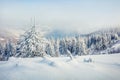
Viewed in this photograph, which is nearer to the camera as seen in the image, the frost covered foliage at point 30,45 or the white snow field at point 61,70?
the white snow field at point 61,70

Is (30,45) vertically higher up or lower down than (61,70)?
higher up

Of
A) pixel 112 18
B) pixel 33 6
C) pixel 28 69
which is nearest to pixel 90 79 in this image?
pixel 28 69

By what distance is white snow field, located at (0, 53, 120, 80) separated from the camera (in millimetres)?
4090

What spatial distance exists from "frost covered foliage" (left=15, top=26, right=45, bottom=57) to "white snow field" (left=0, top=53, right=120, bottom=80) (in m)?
5.78

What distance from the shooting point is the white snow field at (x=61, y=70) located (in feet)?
13.4

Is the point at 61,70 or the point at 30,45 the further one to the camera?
the point at 30,45

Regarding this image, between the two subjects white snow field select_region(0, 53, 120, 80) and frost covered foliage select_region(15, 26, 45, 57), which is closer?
white snow field select_region(0, 53, 120, 80)

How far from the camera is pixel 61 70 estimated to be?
170 inches

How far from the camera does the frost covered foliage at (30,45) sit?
34.8 ft

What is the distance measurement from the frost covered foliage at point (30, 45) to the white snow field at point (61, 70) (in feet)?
19.0

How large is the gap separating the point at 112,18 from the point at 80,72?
2791mm

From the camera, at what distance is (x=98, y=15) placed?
6.68 meters

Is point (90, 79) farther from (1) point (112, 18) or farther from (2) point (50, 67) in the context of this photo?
(1) point (112, 18)

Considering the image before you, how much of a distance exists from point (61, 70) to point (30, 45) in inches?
259
